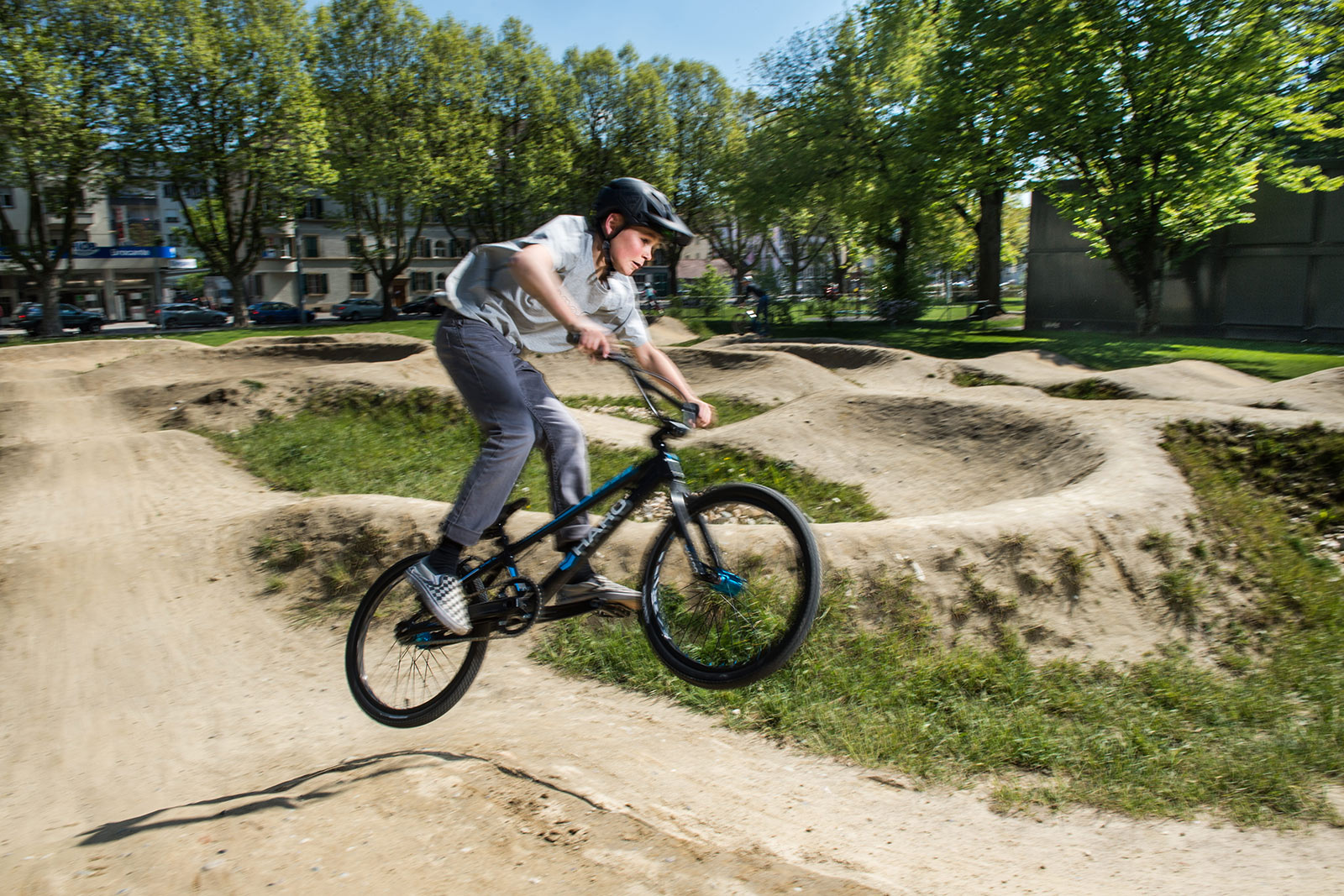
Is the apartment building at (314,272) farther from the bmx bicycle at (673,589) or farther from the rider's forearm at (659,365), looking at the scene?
the rider's forearm at (659,365)

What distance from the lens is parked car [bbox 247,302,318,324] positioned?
54469 millimetres

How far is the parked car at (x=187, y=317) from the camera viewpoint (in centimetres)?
5166

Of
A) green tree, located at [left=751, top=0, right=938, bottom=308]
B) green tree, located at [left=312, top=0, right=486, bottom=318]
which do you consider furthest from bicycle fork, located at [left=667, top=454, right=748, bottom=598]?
green tree, located at [left=312, top=0, right=486, bottom=318]

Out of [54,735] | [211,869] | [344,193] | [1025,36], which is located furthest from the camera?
[344,193]

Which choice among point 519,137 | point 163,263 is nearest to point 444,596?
point 519,137

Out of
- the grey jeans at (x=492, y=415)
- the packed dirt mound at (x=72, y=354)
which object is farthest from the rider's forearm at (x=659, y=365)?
the packed dirt mound at (x=72, y=354)

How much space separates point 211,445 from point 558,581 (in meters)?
10.9

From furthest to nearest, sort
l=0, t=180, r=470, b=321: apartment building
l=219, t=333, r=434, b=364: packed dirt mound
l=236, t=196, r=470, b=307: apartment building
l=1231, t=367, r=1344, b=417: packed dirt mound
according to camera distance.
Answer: l=236, t=196, r=470, b=307: apartment building
l=0, t=180, r=470, b=321: apartment building
l=219, t=333, r=434, b=364: packed dirt mound
l=1231, t=367, r=1344, b=417: packed dirt mound

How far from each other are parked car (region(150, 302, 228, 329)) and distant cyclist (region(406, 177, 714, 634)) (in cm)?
5532

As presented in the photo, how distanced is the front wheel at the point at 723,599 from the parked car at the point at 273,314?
55863 mm

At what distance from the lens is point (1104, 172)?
2297 centimetres

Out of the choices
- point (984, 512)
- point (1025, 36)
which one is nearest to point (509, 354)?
point (984, 512)

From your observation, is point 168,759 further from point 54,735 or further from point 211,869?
point 211,869

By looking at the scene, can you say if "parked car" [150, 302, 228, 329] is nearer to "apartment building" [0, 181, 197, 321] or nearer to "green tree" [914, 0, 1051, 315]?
"apartment building" [0, 181, 197, 321]
